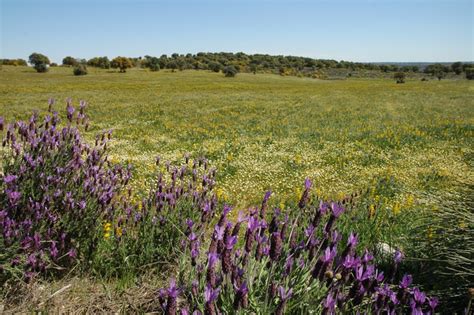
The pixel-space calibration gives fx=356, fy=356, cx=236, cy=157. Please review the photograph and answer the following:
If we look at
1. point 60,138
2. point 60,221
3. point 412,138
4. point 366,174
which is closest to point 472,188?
point 60,221

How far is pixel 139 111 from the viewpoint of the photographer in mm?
22516

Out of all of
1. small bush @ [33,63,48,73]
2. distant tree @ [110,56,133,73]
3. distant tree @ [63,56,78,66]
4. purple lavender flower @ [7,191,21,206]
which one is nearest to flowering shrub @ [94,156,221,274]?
purple lavender flower @ [7,191,21,206]

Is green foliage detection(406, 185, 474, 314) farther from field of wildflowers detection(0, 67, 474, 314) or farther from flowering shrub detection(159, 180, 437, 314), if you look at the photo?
flowering shrub detection(159, 180, 437, 314)

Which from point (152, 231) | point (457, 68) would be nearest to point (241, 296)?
point (152, 231)

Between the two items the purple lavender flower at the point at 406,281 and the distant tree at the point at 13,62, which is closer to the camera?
the purple lavender flower at the point at 406,281

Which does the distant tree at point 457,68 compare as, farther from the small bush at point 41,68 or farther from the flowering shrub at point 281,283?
the flowering shrub at point 281,283

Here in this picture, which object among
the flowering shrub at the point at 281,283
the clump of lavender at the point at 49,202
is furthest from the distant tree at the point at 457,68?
the flowering shrub at the point at 281,283

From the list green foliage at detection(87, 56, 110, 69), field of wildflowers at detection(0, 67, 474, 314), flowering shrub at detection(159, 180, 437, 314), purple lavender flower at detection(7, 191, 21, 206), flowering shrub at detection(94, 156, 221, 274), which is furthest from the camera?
green foliage at detection(87, 56, 110, 69)

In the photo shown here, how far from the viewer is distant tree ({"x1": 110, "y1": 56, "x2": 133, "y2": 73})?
248 ft

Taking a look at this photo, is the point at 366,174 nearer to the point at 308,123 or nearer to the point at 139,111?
the point at 308,123

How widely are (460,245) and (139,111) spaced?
21245mm

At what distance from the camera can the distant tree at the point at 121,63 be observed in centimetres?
7572

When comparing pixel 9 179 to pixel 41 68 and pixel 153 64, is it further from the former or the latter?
pixel 153 64

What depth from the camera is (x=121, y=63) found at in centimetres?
7619
